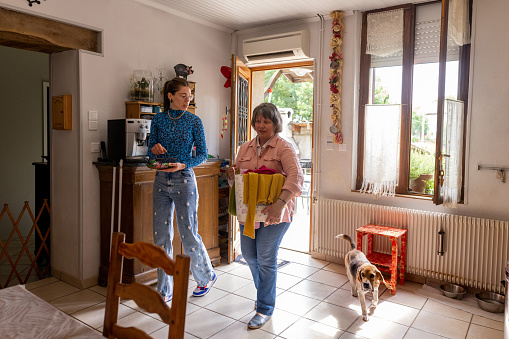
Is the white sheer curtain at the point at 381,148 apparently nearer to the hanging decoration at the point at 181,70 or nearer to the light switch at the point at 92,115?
the hanging decoration at the point at 181,70

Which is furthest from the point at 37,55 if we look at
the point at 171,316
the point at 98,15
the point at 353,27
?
the point at 171,316

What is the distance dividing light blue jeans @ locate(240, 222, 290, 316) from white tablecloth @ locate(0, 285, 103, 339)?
1.52 meters

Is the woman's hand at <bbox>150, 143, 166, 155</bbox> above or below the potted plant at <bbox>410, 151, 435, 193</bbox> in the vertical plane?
above

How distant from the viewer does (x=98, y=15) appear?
3.37 meters

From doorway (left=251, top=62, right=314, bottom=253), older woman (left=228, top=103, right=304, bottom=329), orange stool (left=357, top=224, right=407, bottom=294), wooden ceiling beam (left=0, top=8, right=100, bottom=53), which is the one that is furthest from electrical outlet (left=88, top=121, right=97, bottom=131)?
doorway (left=251, top=62, right=314, bottom=253)

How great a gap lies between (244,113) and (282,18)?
3.54ft

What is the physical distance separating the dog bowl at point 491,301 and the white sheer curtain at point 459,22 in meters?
2.07

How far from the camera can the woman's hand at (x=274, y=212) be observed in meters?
2.47

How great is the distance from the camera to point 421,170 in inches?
151

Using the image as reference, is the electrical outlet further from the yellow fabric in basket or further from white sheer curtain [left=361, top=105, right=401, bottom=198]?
white sheer curtain [left=361, top=105, right=401, bottom=198]

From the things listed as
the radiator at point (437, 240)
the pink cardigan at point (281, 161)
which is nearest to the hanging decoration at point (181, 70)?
the pink cardigan at point (281, 161)

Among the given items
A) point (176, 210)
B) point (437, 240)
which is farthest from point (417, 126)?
point (176, 210)

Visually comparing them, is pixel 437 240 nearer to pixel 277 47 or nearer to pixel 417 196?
pixel 417 196

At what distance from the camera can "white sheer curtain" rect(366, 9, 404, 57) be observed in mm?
3812
